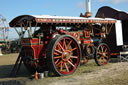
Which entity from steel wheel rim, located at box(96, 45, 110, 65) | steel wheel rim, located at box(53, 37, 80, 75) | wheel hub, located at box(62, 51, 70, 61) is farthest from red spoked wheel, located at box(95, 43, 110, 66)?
wheel hub, located at box(62, 51, 70, 61)

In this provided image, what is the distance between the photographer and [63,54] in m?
7.45

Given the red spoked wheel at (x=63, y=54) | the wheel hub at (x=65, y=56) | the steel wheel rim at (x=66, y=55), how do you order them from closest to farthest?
the red spoked wheel at (x=63, y=54), the steel wheel rim at (x=66, y=55), the wheel hub at (x=65, y=56)

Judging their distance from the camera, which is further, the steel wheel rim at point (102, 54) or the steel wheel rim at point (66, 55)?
the steel wheel rim at point (102, 54)

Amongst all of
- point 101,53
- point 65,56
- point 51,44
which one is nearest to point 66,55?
point 65,56

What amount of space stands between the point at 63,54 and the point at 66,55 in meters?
0.16

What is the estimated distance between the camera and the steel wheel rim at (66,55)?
7.34m

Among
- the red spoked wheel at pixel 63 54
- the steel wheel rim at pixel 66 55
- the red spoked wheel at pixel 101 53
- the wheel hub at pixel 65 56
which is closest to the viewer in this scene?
the red spoked wheel at pixel 63 54

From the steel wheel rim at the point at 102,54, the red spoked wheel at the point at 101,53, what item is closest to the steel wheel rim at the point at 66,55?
the red spoked wheel at the point at 101,53

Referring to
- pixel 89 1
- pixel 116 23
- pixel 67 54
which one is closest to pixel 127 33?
pixel 116 23

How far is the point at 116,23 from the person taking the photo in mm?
11031

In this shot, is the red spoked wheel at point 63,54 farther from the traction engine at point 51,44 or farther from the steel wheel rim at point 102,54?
the steel wheel rim at point 102,54

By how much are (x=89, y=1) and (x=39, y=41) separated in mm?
7686

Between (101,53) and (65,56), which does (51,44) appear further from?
(101,53)

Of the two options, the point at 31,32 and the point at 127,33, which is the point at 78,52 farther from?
the point at 127,33
